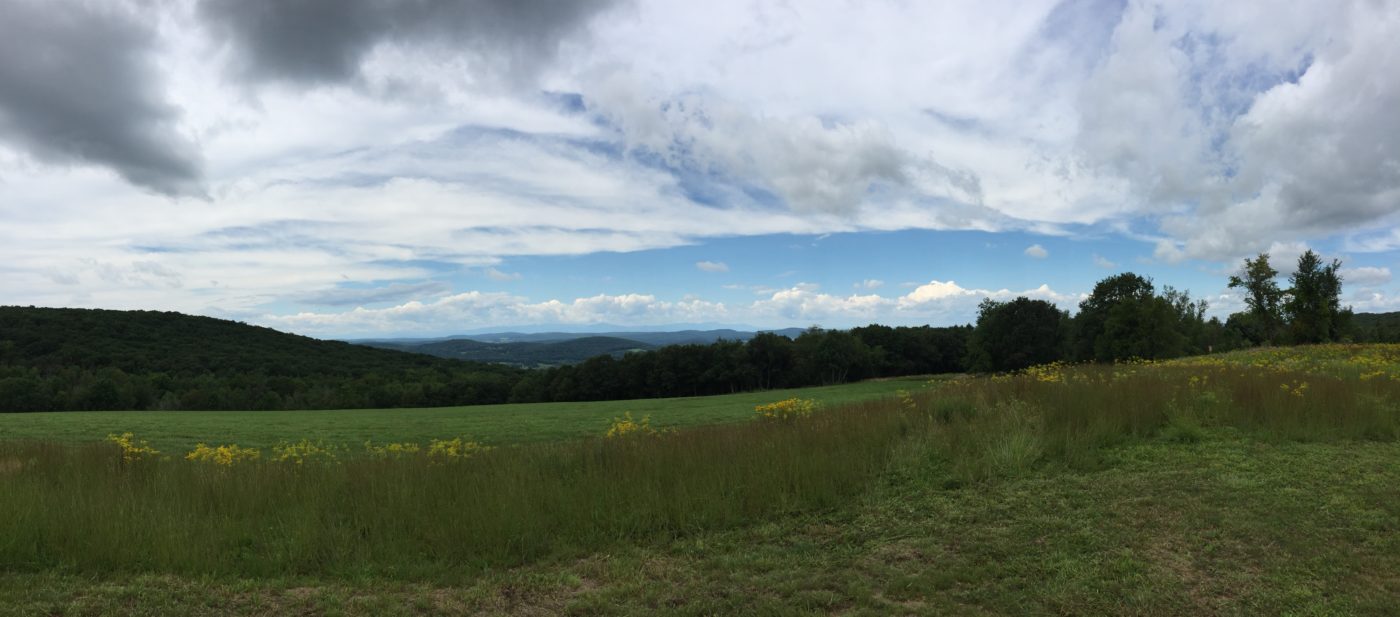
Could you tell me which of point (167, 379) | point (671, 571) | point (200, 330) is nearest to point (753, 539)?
point (671, 571)

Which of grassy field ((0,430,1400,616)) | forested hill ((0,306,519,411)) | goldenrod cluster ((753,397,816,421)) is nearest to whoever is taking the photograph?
grassy field ((0,430,1400,616))

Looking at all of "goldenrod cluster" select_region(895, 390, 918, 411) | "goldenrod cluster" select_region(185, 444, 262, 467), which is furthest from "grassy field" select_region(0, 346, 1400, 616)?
"goldenrod cluster" select_region(895, 390, 918, 411)

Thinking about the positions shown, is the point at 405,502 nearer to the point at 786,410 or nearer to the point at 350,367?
the point at 786,410

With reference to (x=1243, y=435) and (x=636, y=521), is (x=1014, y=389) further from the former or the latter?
(x=636, y=521)

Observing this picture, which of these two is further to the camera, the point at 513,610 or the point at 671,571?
the point at 671,571

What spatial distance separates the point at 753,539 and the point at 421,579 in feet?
8.09

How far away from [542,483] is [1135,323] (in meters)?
54.2

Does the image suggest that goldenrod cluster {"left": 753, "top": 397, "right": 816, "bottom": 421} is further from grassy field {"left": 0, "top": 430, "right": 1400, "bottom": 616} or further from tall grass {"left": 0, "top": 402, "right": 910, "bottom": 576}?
grassy field {"left": 0, "top": 430, "right": 1400, "bottom": 616}

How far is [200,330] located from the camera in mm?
92938

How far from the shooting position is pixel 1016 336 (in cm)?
6125

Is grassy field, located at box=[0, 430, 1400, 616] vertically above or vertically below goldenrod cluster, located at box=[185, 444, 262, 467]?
below

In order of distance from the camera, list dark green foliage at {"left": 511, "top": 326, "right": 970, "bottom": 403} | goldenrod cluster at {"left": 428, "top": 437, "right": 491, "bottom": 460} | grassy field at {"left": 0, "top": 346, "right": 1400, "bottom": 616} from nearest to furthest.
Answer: grassy field at {"left": 0, "top": 346, "right": 1400, "bottom": 616} → goldenrod cluster at {"left": 428, "top": 437, "right": 491, "bottom": 460} → dark green foliage at {"left": 511, "top": 326, "right": 970, "bottom": 403}

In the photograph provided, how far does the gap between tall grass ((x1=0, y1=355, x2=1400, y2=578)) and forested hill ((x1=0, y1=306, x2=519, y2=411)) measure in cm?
5899

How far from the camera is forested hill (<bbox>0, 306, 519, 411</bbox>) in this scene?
55.3 meters
